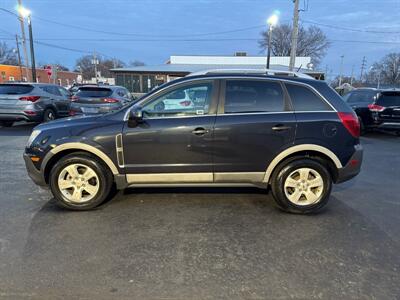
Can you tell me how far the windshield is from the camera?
11.0 m

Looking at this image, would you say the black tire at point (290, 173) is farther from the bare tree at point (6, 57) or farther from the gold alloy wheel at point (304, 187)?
the bare tree at point (6, 57)

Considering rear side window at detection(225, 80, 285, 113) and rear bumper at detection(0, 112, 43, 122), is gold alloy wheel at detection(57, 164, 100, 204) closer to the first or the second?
rear side window at detection(225, 80, 285, 113)

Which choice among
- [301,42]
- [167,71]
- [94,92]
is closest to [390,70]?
[301,42]

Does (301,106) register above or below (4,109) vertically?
above

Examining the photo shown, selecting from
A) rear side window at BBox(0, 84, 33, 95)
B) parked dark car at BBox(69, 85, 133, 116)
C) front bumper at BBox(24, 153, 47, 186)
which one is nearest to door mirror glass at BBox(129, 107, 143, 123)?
front bumper at BBox(24, 153, 47, 186)

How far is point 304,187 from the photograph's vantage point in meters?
4.24

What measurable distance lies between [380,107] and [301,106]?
7.87 meters

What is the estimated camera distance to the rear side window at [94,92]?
34.8 ft

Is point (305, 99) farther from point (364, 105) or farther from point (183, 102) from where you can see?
point (364, 105)

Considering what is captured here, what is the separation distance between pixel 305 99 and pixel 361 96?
28.9 feet

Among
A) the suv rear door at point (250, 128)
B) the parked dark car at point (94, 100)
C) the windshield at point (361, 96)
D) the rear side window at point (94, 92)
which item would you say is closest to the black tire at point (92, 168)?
the suv rear door at point (250, 128)

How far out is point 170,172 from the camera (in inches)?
166

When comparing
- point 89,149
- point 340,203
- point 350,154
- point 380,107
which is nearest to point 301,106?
point 350,154

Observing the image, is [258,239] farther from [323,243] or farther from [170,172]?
[170,172]
